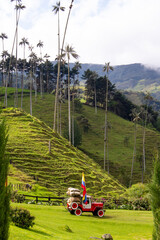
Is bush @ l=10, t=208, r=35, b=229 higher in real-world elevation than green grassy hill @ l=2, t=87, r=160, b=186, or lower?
higher

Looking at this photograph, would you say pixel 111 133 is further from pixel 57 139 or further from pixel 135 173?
pixel 57 139

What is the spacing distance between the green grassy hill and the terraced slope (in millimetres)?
21946

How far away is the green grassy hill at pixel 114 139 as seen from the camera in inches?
3499

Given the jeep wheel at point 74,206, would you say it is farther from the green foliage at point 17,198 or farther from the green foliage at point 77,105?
the green foliage at point 77,105

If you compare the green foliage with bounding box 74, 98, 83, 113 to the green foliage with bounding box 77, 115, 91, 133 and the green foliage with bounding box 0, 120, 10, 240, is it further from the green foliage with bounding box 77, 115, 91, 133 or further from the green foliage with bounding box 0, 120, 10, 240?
the green foliage with bounding box 0, 120, 10, 240

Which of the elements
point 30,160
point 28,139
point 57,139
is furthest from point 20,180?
point 57,139

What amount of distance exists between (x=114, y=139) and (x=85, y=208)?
3191 inches

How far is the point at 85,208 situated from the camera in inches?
1140

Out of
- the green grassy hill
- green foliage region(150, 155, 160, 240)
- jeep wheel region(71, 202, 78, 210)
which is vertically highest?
green foliage region(150, 155, 160, 240)

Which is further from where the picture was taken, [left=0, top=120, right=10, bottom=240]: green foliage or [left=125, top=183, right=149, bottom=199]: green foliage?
[left=125, top=183, right=149, bottom=199]: green foliage

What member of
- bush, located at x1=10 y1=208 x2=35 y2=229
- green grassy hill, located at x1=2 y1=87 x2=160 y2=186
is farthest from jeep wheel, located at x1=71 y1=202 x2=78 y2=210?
green grassy hill, located at x1=2 y1=87 x2=160 y2=186

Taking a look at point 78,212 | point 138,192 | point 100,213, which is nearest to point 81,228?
point 78,212

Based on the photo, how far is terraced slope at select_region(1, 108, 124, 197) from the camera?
51281mm

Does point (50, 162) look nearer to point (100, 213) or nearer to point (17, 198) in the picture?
point (17, 198)
